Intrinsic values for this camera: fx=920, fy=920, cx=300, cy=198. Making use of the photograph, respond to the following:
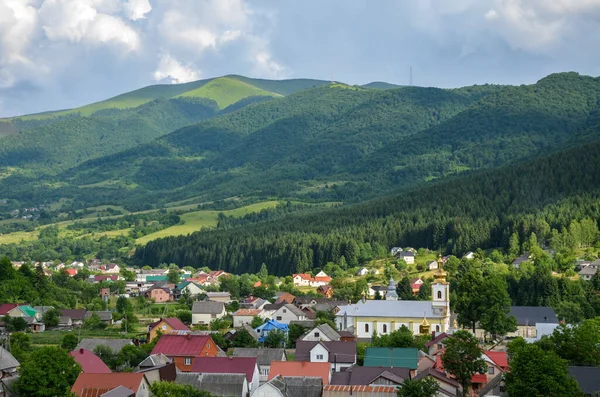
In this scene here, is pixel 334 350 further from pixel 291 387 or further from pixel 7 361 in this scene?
pixel 7 361

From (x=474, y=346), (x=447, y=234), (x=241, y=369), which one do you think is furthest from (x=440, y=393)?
(x=447, y=234)

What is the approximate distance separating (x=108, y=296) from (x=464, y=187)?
86.8 metres

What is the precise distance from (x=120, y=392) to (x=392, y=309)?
1592 inches

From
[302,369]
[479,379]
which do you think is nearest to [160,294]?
[302,369]

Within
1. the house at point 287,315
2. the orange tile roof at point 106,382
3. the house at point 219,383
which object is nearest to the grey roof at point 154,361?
the house at point 219,383

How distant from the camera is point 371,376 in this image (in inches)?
2462

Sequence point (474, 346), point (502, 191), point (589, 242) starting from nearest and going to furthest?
1. point (474, 346)
2. point (589, 242)
3. point (502, 191)

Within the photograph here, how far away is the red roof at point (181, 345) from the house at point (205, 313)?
26.8 meters

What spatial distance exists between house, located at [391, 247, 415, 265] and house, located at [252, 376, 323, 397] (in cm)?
8549

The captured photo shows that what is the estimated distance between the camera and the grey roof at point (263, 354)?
229ft

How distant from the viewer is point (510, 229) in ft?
486

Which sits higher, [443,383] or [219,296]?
[219,296]

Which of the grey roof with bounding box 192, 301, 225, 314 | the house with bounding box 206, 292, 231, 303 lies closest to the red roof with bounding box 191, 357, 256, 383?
the grey roof with bounding box 192, 301, 225, 314

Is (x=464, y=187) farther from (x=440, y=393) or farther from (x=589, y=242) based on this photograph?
(x=440, y=393)
